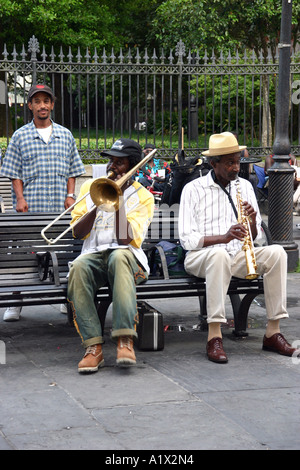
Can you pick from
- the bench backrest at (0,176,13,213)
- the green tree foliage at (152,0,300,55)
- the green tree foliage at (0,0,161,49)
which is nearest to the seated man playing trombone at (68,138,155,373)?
the bench backrest at (0,176,13,213)

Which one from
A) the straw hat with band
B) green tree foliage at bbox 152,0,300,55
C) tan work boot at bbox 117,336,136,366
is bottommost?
tan work boot at bbox 117,336,136,366

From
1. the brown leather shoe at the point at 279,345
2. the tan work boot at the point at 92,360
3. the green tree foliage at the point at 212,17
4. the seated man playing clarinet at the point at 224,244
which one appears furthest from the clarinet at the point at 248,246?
the green tree foliage at the point at 212,17

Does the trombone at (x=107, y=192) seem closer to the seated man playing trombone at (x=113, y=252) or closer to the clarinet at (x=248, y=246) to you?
the seated man playing trombone at (x=113, y=252)

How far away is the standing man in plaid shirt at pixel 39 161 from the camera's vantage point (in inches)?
255

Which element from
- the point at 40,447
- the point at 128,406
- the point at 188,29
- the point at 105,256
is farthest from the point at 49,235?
the point at 188,29

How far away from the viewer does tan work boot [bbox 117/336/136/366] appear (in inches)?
194

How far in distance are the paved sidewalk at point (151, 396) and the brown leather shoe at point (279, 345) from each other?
0.06 meters

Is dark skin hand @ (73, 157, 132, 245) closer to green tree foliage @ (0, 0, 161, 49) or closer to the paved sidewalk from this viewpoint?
the paved sidewalk

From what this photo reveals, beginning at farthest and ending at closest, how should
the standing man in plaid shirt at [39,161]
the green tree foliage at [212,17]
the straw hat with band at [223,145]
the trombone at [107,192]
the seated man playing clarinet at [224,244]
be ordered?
the green tree foliage at [212,17] < the standing man in plaid shirt at [39,161] < the straw hat with band at [223,145] < the seated man playing clarinet at [224,244] < the trombone at [107,192]

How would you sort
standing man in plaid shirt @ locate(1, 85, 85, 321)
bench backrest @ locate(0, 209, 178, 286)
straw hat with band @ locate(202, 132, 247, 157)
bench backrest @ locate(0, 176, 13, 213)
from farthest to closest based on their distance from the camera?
1. bench backrest @ locate(0, 176, 13, 213)
2. standing man in plaid shirt @ locate(1, 85, 85, 321)
3. bench backrest @ locate(0, 209, 178, 286)
4. straw hat with band @ locate(202, 132, 247, 157)

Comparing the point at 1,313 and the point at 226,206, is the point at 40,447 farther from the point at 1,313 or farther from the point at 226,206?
the point at 1,313

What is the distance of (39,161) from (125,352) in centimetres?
220

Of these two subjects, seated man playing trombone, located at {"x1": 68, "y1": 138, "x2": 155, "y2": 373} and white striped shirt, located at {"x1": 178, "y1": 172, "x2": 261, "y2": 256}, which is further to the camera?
white striped shirt, located at {"x1": 178, "y1": 172, "x2": 261, "y2": 256}

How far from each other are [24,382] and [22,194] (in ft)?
7.11
